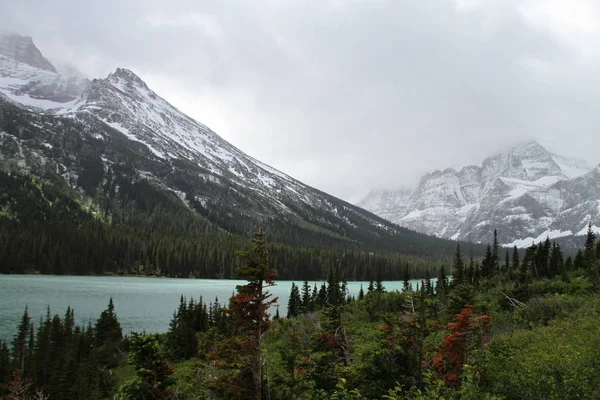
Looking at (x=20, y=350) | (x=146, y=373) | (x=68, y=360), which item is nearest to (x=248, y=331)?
(x=146, y=373)

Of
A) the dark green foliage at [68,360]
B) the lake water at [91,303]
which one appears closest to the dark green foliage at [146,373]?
the dark green foliage at [68,360]

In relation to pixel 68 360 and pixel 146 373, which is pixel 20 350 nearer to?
pixel 68 360

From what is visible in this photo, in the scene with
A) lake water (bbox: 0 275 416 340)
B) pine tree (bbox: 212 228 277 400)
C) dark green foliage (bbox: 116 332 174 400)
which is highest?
pine tree (bbox: 212 228 277 400)

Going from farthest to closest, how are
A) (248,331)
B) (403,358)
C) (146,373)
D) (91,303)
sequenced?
1. (91,303)
2. (146,373)
3. (403,358)
4. (248,331)

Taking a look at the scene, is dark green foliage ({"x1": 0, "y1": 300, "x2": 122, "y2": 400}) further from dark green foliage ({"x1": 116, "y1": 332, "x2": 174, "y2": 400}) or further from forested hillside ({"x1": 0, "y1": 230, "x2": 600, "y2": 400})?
dark green foliage ({"x1": 116, "y1": 332, "x2": 174, "y2": 400})

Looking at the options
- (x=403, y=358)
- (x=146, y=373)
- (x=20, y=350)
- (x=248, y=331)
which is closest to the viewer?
(x=248, y=331)

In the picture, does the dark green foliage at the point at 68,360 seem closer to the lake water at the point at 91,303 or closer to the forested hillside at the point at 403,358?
the lake water at the point at 91,303

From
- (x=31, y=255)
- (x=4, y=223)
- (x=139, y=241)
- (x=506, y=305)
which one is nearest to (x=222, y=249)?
(x=139, y=241)

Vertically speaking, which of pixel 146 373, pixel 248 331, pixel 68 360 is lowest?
pixel 68 360

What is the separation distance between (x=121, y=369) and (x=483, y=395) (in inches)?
1727

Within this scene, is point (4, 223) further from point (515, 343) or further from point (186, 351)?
point (515, 343)

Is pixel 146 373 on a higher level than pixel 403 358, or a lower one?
lower

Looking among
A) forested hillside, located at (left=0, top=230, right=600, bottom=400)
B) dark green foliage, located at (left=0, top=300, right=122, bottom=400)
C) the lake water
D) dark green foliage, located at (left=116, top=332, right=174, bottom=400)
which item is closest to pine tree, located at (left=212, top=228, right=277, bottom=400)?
forested hillside, located at (left=0, top=230, right=600, bottom=400)

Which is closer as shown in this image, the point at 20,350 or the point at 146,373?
the point at 146,373
